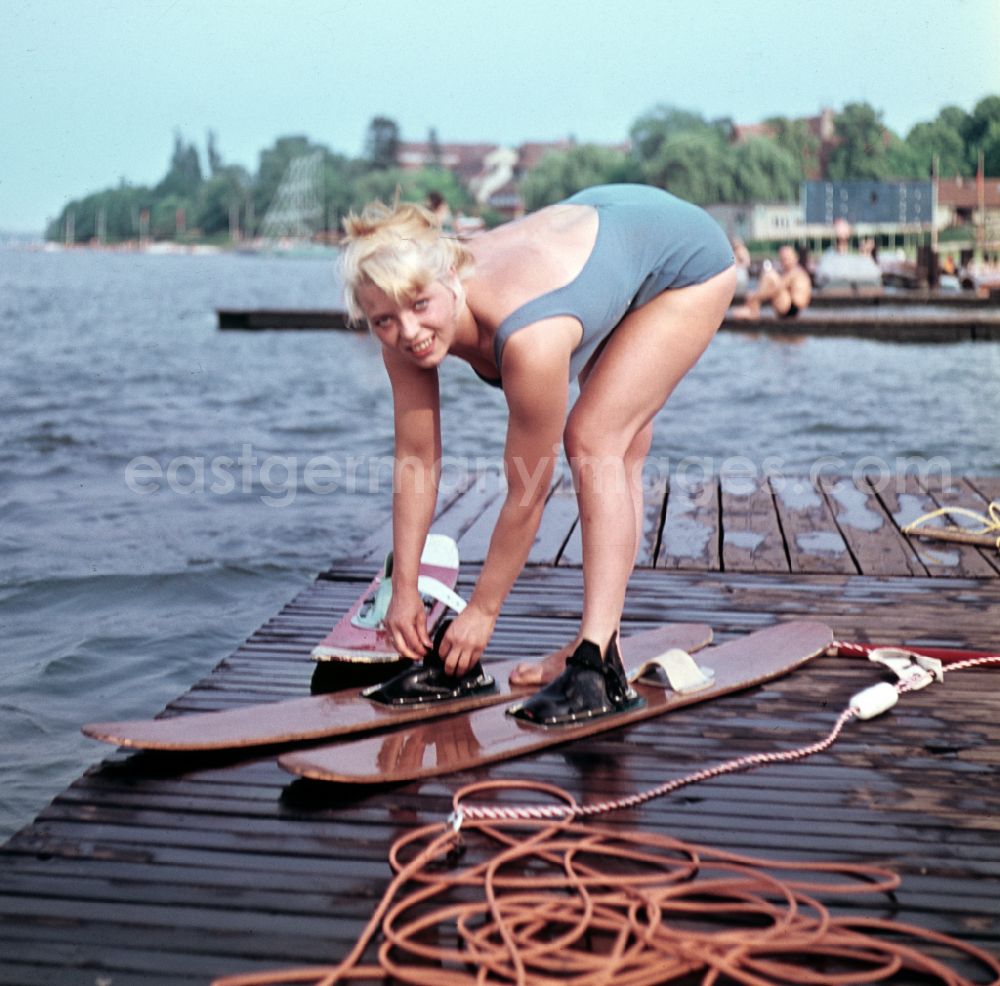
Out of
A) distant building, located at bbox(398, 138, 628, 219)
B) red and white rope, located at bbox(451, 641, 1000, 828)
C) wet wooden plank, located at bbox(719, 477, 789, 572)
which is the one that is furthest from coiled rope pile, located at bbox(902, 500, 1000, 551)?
distant building, located at bbox(398, 138, 628, 219)

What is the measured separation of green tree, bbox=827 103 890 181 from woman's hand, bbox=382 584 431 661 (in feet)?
296

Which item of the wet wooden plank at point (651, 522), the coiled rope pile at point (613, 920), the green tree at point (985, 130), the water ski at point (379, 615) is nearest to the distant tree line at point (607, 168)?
the green tree at point (985, 130)

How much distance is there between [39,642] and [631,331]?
362 centimetres

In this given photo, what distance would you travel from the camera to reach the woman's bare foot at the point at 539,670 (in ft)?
11.7

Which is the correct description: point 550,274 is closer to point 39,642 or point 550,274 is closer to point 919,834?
point 919,834

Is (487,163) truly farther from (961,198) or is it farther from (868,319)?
(868,319)

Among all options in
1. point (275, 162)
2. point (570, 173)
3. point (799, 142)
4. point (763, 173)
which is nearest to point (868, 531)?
point (763, 173)

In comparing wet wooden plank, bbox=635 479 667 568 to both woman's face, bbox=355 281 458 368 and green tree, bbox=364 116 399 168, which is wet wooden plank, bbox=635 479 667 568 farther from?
green tree, bbox=364 116 399 168

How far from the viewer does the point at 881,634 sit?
429 cm

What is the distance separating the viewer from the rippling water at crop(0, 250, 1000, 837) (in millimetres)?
5617

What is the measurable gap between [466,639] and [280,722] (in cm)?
49

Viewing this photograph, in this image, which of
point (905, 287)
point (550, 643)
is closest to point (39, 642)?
point (550, 643)

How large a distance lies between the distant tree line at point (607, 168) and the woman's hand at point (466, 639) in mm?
19254

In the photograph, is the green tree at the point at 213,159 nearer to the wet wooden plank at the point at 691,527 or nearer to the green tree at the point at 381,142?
the green tree at the point at 381,142
